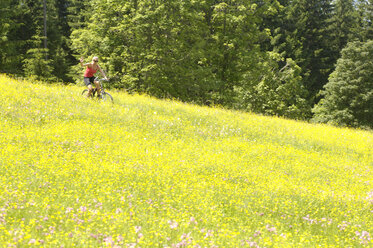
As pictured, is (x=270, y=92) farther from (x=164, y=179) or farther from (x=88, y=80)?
(x=164, y=179)

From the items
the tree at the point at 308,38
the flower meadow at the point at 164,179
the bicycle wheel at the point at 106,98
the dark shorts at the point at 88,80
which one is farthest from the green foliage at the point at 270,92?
the dark shorts at the point at 88,80

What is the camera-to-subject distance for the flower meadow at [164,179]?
195 inches

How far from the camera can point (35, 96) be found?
13.3 m

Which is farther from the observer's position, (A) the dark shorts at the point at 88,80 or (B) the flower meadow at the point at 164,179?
(A) the dark shorts at the point at 88,80

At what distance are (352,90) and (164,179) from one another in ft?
112

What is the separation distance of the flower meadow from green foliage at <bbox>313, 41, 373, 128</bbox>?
23498 mm

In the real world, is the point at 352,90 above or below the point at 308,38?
below

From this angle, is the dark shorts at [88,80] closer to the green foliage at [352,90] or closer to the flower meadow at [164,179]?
the flower meadow at [164,179]

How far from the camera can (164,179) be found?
7352 mm

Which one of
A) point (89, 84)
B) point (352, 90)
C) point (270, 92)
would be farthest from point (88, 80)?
point (352, 90)

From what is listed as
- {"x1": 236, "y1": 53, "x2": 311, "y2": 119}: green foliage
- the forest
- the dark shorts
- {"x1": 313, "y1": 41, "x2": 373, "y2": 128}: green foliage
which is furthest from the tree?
the dark shorts

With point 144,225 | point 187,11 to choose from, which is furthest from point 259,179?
point 187,11

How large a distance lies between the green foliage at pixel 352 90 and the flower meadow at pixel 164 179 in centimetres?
2350

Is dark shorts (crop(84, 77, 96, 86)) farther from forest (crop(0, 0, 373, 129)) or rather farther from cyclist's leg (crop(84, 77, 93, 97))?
forest (crop(0, 0, 373, 129))
